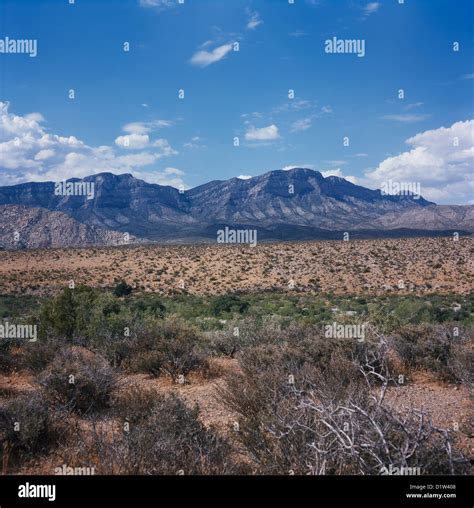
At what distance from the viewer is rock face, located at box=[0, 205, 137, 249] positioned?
100500 millimetres

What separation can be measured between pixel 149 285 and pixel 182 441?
113 ft

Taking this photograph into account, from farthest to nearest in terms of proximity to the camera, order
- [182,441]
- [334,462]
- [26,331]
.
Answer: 1. [26,331]
2. [182,441]
3. [334,462]

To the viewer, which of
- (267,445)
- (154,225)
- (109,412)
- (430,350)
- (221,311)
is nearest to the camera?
(267,445)

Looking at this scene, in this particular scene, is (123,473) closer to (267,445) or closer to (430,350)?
(267,445)

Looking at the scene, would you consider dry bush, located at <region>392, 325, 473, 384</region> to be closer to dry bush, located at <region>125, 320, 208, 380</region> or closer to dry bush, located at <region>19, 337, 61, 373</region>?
dry bush, located at <region>125, 320, 208, 380</region>

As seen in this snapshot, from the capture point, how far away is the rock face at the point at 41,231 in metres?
100

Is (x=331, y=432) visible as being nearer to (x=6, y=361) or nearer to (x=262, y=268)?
(x=6, y=361)

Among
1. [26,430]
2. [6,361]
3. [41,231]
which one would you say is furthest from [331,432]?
[41,231]

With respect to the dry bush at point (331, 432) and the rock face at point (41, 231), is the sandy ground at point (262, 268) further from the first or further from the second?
the rock face at point (41, 231)

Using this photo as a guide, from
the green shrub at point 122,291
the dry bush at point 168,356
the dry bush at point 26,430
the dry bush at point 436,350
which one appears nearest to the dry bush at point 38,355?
the dry bush at point 168,356

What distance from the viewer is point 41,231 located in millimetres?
105188

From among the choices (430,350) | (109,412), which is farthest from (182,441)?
(430,350)

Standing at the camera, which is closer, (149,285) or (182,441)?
(182,441)
